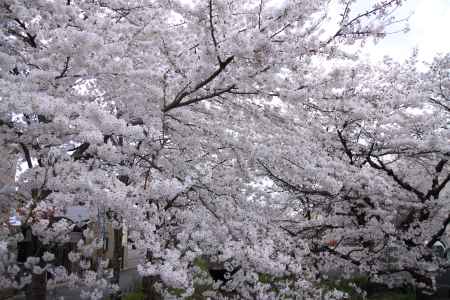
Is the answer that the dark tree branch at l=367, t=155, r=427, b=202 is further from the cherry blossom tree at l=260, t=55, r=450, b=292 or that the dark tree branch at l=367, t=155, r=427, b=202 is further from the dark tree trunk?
the dark tree trunk

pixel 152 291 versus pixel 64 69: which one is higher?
pixel 64 69

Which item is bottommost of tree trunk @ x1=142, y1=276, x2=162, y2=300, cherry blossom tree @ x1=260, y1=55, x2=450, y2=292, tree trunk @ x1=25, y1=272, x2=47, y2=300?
tree trunk @ x1=142, y1=276, x2=162, y2=300

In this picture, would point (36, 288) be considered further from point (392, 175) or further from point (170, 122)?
point (392, 175)

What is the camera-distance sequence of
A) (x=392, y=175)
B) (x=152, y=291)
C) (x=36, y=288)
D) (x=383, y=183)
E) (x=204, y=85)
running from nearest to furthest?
(x=204, y=85) → (x=36, y=288) → (x=383, y=183) → (x=152, y=291) → (x=392, y=175)

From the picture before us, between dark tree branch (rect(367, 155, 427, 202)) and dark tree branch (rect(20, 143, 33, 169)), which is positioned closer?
dark tree branch (rect(20, 143, 33, 169))

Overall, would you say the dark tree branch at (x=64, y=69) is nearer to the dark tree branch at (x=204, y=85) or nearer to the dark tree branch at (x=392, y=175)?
the dark tree branch at (x=204, y=85)

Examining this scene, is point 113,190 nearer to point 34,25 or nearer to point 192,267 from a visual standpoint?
point 192,267

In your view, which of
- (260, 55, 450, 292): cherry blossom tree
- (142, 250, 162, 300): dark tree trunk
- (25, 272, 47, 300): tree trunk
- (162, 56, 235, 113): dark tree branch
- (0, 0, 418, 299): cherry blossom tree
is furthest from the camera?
(142, 250, 162, 300): dark tree trunk

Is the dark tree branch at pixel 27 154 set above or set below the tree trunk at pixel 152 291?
above

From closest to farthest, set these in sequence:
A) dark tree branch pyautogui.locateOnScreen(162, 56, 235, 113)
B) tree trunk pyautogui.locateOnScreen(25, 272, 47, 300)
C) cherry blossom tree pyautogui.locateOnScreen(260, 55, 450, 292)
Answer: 1. dark tree branch pyautogui.locateOnScreen(162, 56, 235, 113)
2. tree trunk pyautogui.locateOnScreen(25, 272, 47, 300)
3. cherry blossom tree pyautogui.locateOnScreen(260, 55, 450, 292)

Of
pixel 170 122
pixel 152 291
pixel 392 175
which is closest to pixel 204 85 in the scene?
pixel 170 122

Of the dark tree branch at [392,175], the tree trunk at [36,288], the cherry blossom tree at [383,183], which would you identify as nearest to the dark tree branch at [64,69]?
the tree trunk at [36,288]

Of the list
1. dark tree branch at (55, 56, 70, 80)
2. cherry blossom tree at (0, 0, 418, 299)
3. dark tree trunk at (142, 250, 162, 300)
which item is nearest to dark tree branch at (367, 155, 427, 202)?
cherry blossom tree at (0, 0, 418, 299)

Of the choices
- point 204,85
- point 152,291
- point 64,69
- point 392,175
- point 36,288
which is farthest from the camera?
point 392,175
